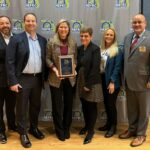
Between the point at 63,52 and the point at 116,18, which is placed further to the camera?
the point at 116,18

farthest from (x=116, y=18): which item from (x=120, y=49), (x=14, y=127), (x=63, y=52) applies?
(x=14, y=127)

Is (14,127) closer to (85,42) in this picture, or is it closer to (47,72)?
(47,72)

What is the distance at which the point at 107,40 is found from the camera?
365cm

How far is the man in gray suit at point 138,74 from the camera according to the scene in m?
3.38

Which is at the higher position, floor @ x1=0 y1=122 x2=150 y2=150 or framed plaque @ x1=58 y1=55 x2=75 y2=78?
framed plaque @ x1=58 y1=55 x2=75 y2=78

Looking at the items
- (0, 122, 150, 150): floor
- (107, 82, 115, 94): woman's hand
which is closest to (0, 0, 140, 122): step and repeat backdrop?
(107, 82, 115, 94): woman's hand

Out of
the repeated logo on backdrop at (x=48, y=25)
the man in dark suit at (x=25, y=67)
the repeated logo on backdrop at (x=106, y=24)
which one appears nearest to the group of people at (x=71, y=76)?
the man in dark suit at (x=25, y=67)

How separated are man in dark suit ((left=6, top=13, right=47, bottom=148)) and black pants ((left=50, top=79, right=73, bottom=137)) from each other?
206 millimetres

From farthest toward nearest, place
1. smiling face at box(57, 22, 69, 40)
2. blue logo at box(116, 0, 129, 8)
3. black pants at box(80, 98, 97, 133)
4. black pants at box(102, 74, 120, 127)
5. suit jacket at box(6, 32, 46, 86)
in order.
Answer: blue logo at box(116, 0, 129, 8), black pants at box(102, 74, 120, 127), black pants at box(80, 98, 97, 133), smiling face at box(57, 22, 69, 40), suit jacket at box(6, 32, 46, 86)

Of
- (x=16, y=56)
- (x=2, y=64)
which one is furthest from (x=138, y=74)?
(x=2, y=64)

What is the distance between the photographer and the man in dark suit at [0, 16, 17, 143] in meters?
3.44

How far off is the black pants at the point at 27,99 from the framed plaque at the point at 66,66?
0.90 feet

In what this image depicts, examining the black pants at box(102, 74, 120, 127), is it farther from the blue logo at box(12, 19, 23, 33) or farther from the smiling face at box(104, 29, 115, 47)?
the blue logo at box(12, 19, 23, 33)

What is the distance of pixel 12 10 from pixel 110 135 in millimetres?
1907
